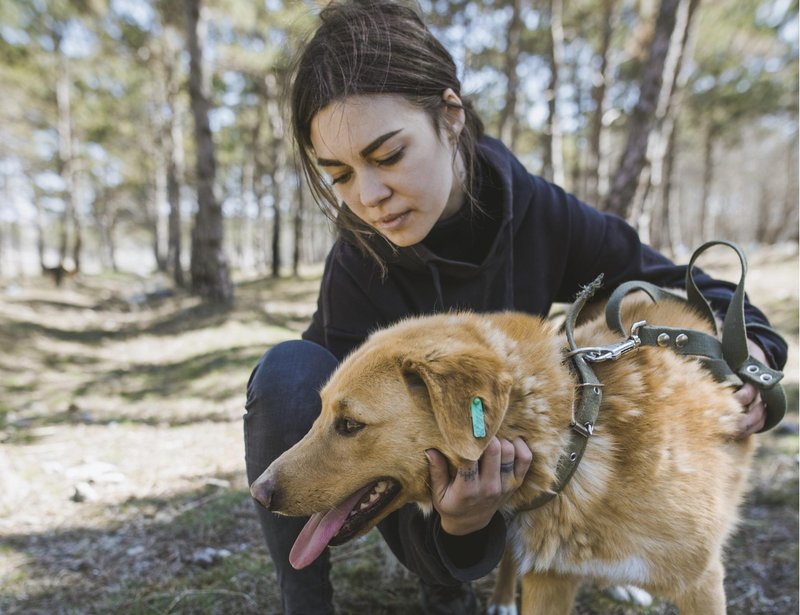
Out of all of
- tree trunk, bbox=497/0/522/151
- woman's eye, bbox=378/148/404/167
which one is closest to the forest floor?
woman's eye, bbox=378/148/404/167

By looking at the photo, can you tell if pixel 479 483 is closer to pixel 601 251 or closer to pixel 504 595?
pixel 504 595

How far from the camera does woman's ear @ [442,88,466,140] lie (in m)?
2.29

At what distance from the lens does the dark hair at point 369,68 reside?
2096 mm

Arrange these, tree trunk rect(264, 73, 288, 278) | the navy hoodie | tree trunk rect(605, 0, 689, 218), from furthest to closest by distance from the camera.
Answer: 1. tree trunk rect(264, 73, 288, 278)
2. tree trunk rect(605, 0, 689, 218)
3. the navy hoodie

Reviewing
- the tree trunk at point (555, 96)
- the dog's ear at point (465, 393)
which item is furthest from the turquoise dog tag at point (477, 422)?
the tree trunk at point (555, 96)

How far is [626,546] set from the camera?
169cm

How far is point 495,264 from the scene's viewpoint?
8.10 ft

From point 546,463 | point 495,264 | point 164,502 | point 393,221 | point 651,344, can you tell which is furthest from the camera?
point 164,502

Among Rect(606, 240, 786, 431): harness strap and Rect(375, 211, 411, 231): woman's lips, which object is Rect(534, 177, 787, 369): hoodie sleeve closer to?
Rect(606, 240, 786, 431): harness strap

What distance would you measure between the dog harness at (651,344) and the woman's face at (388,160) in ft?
2.42

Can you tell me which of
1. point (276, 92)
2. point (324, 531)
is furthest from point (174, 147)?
point (324, 531)

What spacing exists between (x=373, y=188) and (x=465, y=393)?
3.17 ft

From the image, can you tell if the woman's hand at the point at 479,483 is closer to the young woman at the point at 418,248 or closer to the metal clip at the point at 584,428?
the young woman at the point at 418,248

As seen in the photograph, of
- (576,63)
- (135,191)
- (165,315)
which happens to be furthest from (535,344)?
(135,191)
